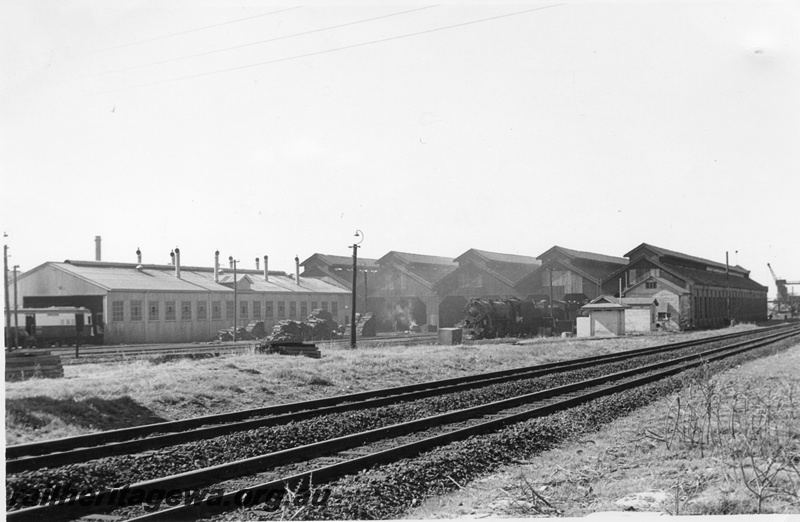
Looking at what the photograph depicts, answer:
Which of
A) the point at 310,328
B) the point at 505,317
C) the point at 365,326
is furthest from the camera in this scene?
the point at 365,326

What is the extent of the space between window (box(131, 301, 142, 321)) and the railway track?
992 inches

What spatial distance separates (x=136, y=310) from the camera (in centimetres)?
3362

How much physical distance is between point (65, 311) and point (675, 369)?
2866 centimetres

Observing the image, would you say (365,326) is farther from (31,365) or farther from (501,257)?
(31,365)

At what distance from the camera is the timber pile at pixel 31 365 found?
51.3 feet

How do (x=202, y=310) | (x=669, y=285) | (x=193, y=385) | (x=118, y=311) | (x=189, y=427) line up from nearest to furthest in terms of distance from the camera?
(x=189, y=427) → (x=193, y=385) → (x=118, y=311) → (x=202, y=310) → (x=669, y=285)

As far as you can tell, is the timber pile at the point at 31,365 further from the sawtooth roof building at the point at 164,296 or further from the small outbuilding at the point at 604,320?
the small outbuilding at the point at 604,320

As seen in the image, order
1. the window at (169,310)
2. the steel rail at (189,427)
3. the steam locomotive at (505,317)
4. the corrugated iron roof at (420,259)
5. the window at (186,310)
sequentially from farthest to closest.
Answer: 1. the corrugated iron roof at (420,259)
2. the steam locomotive at (505,317)
3. the window at (186,310)
4. the window at (169,310)
5. the steel rail at (189,427)

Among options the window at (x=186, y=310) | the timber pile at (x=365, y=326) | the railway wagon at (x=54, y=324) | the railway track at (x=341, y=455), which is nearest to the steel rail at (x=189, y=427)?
the railway track at (x=341, y=455)

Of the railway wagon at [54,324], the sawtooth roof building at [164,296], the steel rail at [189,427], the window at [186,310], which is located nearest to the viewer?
the steel rail at [189,427]

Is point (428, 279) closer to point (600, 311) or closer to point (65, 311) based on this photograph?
point (600, 311)

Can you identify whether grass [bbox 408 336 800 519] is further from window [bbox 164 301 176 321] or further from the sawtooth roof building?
window [bbox 164 301 176 321]

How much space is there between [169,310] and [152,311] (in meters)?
1.30

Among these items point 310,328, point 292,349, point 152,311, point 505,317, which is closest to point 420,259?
point 505,317
